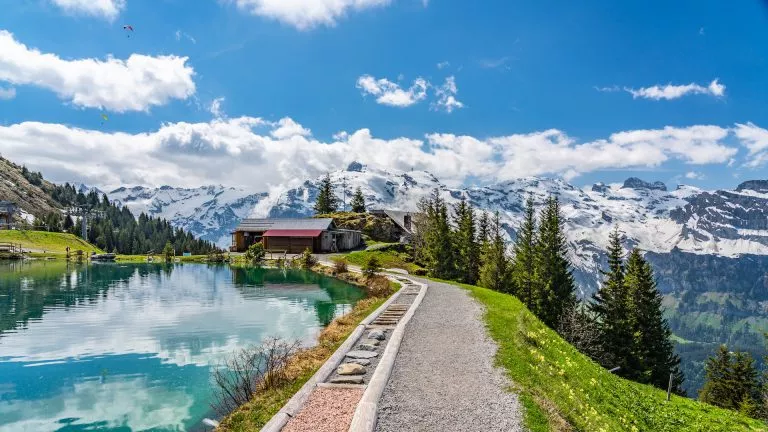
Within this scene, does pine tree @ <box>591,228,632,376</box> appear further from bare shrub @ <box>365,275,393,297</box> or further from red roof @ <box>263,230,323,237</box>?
red roof @ <box>263,230,323,237</box>

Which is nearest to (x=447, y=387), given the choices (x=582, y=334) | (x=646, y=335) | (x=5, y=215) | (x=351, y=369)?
(x=351, y=369)

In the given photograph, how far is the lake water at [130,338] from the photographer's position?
17203 mm

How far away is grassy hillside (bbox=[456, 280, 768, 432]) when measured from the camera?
13320 mm

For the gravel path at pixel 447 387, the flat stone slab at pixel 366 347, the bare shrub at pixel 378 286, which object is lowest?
the bare shrub at pixel 378 286

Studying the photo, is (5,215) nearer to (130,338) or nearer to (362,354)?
(130,338)

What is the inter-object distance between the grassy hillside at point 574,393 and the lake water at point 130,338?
1117cm

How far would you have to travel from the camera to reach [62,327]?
30656 mm

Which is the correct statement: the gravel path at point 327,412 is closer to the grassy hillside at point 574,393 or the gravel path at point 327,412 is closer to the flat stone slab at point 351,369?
the flat stone slab at point 351,369

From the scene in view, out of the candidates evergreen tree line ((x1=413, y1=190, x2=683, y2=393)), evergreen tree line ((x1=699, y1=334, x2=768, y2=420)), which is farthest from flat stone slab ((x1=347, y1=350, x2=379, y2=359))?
evergreen tree line ((x1=699, y1=334, x2=768, y2=420))

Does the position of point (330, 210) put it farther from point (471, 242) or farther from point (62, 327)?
point (62, 327)

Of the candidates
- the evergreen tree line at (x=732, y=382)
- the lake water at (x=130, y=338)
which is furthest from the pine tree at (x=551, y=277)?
the lake water at (x=130, y=338)

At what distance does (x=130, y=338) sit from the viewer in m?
28.1

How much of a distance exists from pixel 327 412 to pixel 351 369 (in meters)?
3.23

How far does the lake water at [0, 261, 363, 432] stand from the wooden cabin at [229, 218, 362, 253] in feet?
112
